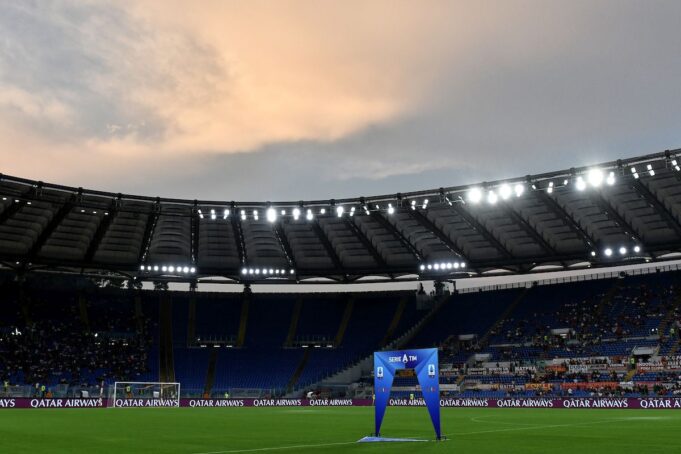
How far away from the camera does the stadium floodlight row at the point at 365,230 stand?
53281 millimetres

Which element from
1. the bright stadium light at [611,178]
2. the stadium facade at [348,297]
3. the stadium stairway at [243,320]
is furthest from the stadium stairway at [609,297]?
the stadium stairway at [243,320]

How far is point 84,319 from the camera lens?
2911 inches

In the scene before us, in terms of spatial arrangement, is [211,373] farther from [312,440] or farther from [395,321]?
[312,440]

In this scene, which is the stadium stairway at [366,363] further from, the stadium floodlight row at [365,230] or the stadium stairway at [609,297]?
the stadium stairway at [609,297]

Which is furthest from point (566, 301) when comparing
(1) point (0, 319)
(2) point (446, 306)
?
(1) point (0, 319)

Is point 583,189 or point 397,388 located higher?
point 583,189

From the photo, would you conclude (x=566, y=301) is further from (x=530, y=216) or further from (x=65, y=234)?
(x=65, y=234)

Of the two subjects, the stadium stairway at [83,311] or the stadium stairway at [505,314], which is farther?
the stadium stairway at [83,311]

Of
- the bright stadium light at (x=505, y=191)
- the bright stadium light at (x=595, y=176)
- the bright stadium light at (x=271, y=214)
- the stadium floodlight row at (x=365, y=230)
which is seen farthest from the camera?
the bright stadium light at (x=271, y=214)

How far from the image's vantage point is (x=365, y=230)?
216 ft

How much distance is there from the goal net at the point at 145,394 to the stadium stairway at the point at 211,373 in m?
4.04

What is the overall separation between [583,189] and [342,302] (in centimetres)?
3998

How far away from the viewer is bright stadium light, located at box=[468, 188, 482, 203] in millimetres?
54719

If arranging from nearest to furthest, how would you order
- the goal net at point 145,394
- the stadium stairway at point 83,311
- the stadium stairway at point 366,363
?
the goal net at point 145,394
the stadium stairway at point 366,363
the stadium stairway at point 83,311
